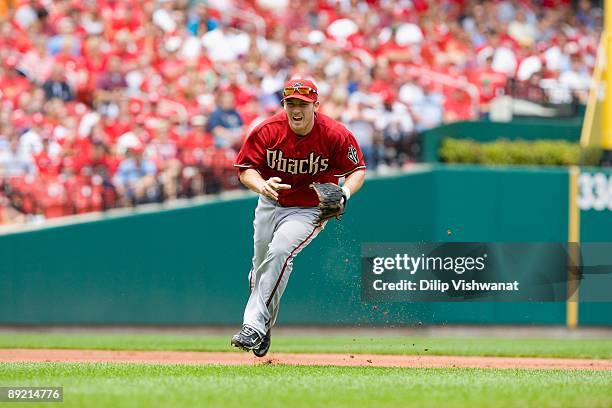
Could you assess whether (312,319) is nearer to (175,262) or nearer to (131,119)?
(175,262)

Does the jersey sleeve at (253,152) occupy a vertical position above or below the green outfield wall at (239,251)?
above

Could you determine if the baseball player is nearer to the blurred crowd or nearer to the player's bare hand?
the player's bare hand

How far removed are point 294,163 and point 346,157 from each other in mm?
402

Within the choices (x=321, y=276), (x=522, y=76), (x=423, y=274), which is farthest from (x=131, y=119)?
(x=522, y=76)

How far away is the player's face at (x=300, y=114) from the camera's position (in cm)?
774

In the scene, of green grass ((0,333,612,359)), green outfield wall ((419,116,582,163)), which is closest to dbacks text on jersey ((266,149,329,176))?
green grass ((0,333,612,359))

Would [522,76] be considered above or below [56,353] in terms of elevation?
above

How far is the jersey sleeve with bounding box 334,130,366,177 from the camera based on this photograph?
8.14 m

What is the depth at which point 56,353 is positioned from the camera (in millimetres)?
10047

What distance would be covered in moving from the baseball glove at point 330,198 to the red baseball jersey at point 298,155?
0.26 metres

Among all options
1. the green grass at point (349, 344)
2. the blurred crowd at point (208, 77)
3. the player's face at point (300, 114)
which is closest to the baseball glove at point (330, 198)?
the player's face at point (300, 114)

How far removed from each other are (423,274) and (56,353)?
4.65 metres

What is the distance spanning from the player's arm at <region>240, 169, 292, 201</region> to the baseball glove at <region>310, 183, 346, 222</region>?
24 centimetres

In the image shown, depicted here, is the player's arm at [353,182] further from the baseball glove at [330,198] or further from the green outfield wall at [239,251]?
the green outfield wall at [239,251]
